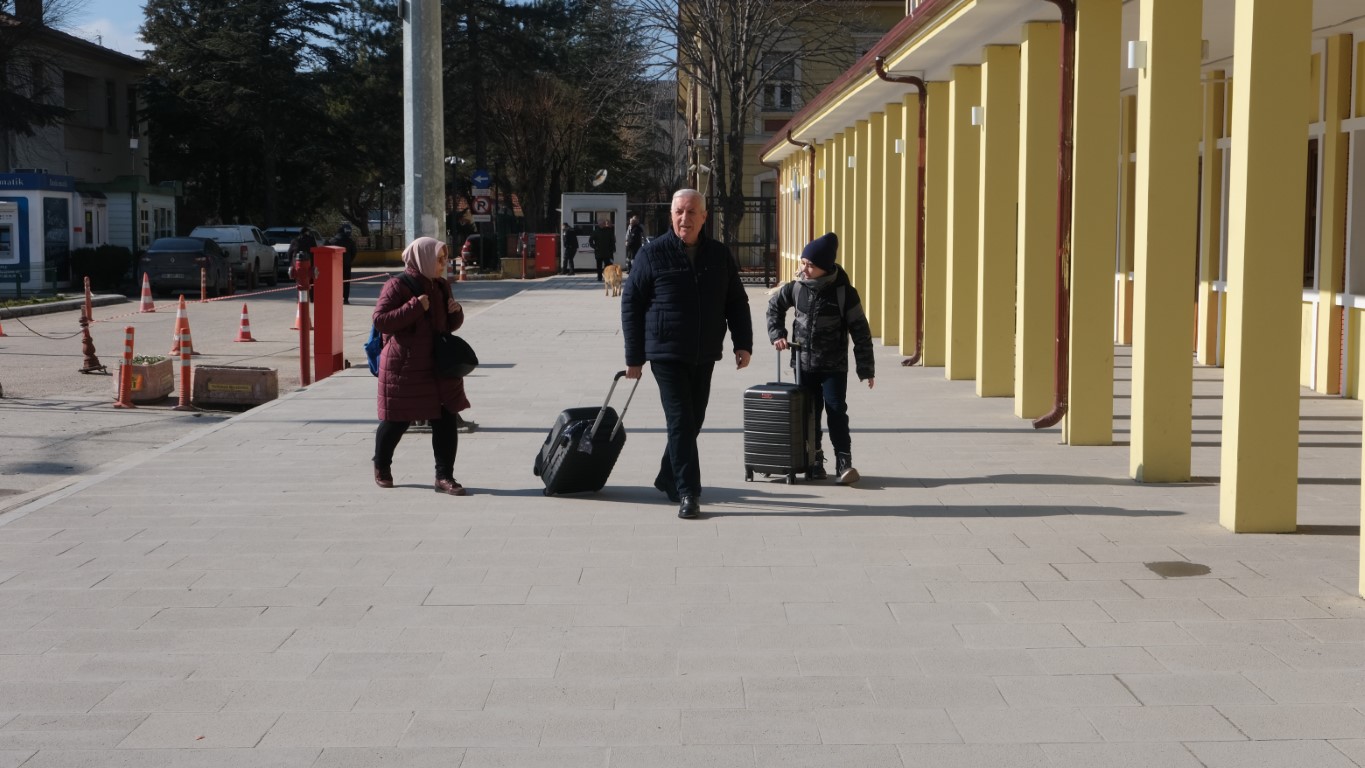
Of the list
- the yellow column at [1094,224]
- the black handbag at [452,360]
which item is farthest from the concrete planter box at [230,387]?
the yellow column at [1094,224]

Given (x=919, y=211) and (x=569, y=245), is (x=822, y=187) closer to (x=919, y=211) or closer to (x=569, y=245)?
(x=919, y=211)

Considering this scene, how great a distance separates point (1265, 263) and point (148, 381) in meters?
10.6

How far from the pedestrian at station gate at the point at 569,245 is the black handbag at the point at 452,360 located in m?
37.5

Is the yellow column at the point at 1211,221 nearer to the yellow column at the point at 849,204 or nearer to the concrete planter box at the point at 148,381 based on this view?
the yellow column at the point at 849,204

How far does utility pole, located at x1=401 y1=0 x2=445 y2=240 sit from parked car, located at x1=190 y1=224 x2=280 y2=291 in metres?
24.6

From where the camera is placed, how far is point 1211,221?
1641cm

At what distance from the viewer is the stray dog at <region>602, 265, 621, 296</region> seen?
107 feet

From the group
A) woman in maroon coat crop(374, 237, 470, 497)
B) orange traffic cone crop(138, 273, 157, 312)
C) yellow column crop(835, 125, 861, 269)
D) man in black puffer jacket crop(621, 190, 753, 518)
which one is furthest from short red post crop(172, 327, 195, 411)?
orange traffic cone crop(138, 273, 157, 312)

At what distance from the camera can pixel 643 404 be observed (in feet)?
43.2

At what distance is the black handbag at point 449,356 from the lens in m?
8.60

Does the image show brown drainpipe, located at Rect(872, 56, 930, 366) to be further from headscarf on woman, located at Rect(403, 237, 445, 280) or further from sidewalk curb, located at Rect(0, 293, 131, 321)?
sidewalk curb, located at Rect(0, 293, 131, 321)

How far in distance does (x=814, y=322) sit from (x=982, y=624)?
141 inches

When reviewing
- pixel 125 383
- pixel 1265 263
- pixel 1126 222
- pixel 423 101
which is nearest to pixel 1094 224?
pixel 1265 263

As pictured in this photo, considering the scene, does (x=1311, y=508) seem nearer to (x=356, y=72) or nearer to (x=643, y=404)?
(x=643, y=404)
